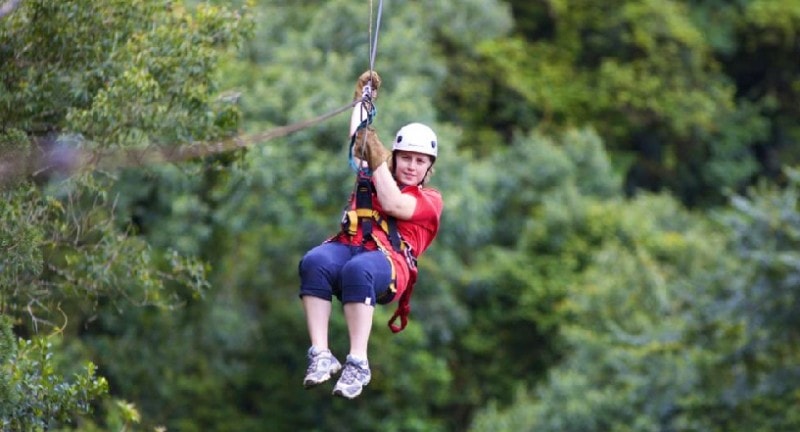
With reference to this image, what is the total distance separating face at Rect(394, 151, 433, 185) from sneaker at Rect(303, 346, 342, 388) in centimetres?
112

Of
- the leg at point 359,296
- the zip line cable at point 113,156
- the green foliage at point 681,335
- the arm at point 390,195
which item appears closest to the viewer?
the leg at point 359,296

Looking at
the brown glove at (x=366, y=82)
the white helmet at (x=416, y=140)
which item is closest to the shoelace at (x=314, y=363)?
the white helmet at (x=416, y=140)

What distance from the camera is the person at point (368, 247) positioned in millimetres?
8641

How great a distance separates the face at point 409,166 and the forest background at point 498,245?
285 inches

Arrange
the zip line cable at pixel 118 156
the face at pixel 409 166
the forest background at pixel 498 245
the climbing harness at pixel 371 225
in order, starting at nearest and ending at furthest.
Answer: the climbing harness at pixel 371 225
the face at pixel 409 166
the zip line cable at pixel 118 156
the forest background at pixel 498 245

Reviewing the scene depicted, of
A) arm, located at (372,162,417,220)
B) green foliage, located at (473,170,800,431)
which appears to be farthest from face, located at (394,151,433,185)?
green foliage, located at (473,170,800,431)

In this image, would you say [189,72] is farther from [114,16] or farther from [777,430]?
[777,430]

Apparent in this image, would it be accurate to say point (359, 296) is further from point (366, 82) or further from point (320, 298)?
point (366, 82)

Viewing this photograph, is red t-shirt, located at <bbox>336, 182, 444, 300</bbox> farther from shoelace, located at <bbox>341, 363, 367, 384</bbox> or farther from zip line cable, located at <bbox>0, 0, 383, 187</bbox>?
zip line cable, located at <bbox>0, 0, 383, 187</bbox>

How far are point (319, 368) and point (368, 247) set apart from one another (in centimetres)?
78

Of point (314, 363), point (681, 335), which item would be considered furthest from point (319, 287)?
point (681, 335)

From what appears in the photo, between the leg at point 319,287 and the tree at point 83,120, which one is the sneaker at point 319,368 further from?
the tree at point 83,120

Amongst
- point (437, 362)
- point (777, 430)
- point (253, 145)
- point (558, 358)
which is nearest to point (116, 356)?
point (437, 362)

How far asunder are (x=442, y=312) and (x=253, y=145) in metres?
12.2
